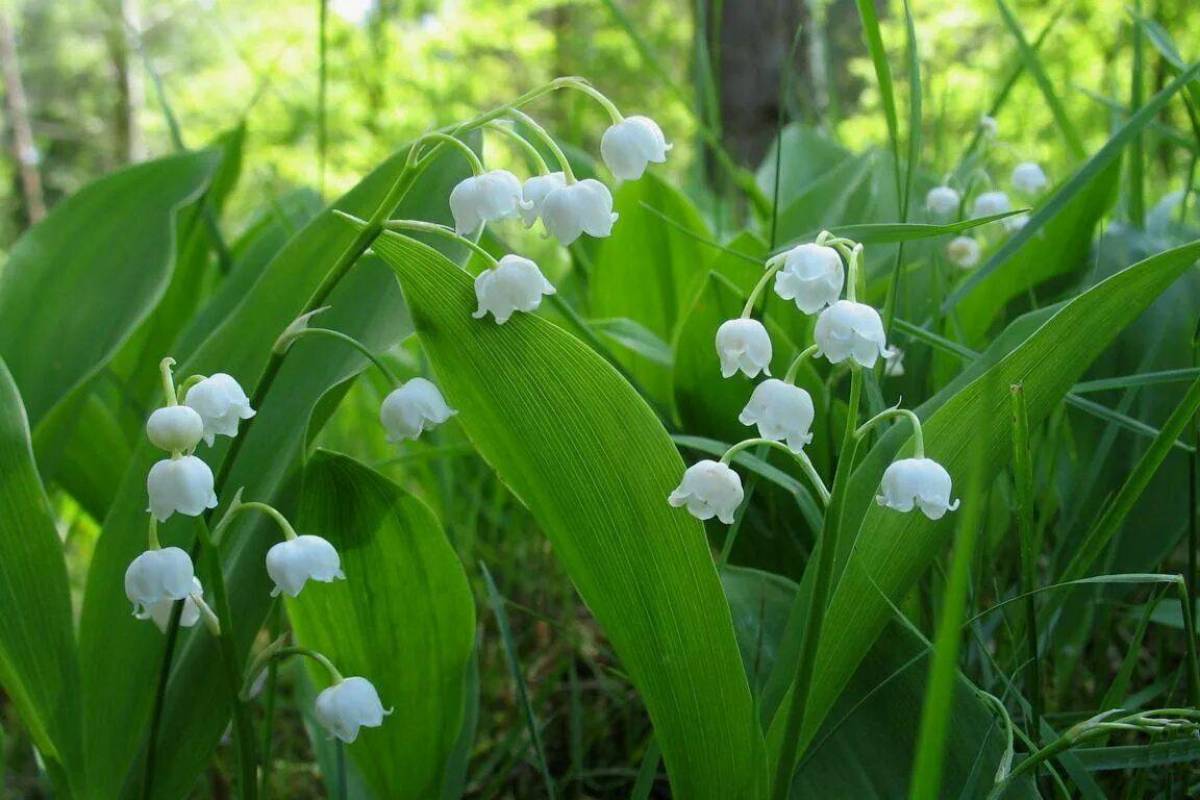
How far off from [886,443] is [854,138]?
7039mm

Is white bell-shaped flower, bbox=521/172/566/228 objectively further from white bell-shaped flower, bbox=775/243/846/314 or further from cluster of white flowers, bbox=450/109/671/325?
white bell-shaped flower, bbox=775/243/846/314

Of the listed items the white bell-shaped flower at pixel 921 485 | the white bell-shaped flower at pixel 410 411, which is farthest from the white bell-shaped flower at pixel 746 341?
the white bell-shaped flower at pixel 410 411

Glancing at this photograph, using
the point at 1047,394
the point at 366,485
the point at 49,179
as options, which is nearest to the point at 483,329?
the point at 366,485

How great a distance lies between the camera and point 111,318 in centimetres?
145

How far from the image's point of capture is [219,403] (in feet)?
2.81

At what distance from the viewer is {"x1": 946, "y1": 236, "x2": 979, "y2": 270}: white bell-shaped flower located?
1697 millimetres

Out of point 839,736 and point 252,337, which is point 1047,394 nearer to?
point 839,736

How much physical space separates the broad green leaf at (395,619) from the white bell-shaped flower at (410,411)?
0.23 feet

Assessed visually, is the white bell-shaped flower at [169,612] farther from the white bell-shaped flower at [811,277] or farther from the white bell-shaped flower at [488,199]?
the white bell-shaped flower at [811,277]

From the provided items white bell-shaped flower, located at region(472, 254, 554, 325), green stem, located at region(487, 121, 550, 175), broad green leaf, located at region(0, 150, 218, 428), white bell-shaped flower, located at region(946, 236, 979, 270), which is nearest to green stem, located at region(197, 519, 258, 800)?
white bell-shaped flower, located at region(472, 254, 554, 325)

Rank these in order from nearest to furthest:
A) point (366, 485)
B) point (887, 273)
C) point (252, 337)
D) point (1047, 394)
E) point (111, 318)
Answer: point (1047, 394) < point (366, 485) < point (252, 337) < point (111, 318) < point (887, 273)

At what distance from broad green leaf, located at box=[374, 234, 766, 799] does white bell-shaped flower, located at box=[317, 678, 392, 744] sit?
208mm

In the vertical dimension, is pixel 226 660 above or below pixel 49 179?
above

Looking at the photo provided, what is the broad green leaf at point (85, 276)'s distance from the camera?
1.43m
